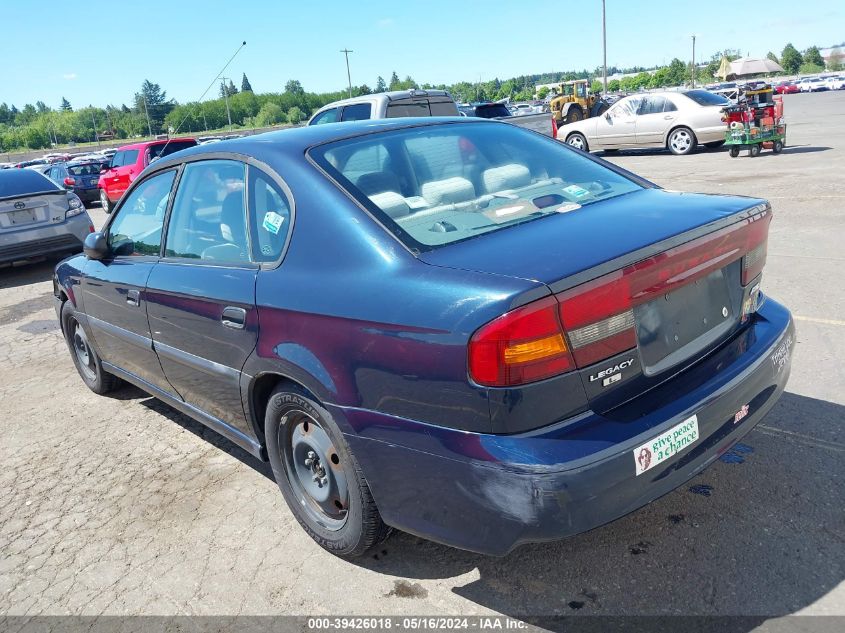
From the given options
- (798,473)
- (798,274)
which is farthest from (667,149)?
(798,473)

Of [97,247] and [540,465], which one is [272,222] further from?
[97,247]

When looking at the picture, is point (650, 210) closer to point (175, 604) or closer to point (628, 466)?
point (628, 466)

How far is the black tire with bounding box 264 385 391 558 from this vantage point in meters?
2.74

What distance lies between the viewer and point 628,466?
225 centimetres

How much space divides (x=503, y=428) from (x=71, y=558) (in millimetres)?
2219

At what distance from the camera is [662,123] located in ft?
59.1

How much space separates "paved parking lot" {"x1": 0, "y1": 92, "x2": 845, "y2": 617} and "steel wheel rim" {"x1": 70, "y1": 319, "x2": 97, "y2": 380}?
0.42 m

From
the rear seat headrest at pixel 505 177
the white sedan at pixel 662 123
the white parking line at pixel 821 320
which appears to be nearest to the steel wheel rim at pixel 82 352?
the rear seat headrest at pixel 505 177

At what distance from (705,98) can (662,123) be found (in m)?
1.10

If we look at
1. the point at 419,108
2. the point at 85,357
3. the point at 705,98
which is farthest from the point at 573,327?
the point at 705,98

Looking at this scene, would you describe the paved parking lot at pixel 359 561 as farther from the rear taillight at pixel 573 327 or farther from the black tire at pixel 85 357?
the rear taillight at pixel 573 327

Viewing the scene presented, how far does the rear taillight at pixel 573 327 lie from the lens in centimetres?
218

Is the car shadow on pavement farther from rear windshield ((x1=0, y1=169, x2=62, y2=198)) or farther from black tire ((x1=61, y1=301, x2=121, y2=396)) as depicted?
rear windshield ((x1=0, y1=169, x2=62, y2=198))

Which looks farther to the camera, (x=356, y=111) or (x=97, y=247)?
(x=356, y=111)
